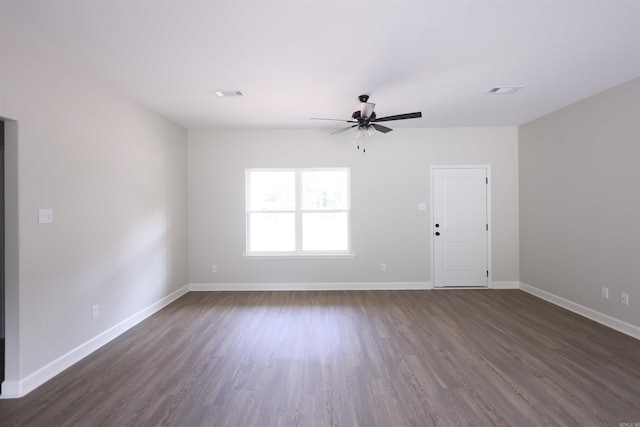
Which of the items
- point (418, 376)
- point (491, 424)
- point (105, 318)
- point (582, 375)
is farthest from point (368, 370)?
point (105, 318)

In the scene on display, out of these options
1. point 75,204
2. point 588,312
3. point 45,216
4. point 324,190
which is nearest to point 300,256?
point 324,190

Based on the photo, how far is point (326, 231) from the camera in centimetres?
489

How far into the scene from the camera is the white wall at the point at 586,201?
9.98 feet

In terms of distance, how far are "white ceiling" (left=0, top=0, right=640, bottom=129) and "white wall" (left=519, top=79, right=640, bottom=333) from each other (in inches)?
13.9

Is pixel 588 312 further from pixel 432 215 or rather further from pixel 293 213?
pixel 293 213

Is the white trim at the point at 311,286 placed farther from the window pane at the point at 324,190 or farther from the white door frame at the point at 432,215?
the window pane at the point at 324,190

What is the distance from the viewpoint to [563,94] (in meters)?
3.38

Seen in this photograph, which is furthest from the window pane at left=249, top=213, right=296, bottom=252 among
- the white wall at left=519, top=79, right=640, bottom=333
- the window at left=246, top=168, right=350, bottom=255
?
the white wall at left=519, top=79, right=640, bottom=333

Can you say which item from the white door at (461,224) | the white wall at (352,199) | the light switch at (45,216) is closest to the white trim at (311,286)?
the white wall at (352,199)

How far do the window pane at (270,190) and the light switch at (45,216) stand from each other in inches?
107

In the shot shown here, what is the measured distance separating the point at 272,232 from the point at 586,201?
4.35 metres

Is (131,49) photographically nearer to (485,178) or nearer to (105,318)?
(105,318)

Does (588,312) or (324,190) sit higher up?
(324,190)

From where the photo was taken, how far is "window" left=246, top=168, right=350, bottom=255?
4.88 meters
